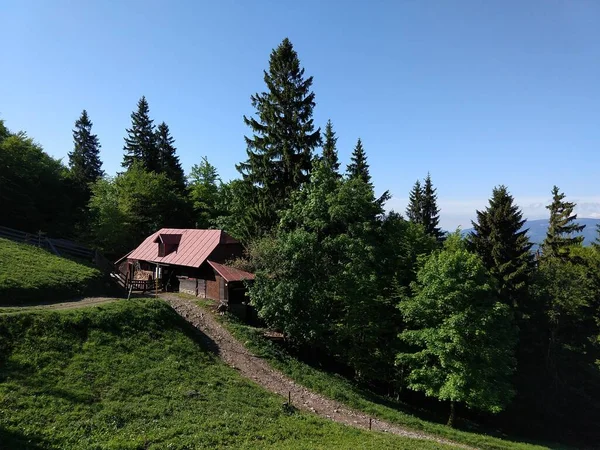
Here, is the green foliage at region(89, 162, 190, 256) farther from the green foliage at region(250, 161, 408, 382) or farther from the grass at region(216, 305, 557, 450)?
the green foliage at region(250, 161, 408, 382)

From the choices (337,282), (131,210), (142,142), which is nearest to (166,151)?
(142,142)

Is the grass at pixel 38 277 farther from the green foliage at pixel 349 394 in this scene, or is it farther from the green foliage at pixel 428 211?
the green foliage at pixel 428 211

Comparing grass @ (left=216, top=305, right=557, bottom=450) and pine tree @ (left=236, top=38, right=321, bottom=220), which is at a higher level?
pine tree @ (left=236, top=38, right=321, bottom=220)

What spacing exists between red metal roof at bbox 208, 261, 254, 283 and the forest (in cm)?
81

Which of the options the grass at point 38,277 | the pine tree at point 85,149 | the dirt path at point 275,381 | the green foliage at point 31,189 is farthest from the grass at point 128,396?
the pine tree at point 85,149

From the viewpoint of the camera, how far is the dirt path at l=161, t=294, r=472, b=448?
19016 mm

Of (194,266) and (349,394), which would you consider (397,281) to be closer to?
(349,394)

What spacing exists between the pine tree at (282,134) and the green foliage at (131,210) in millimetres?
20359

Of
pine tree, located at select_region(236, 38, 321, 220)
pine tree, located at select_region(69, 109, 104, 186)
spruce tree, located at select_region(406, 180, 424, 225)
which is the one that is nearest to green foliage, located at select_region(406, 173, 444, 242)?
spruce tree, located at select_region(406, 180, 424, 225)

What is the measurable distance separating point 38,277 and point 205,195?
1140 inches

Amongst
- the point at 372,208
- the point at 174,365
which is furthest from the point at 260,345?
the point at 372,208

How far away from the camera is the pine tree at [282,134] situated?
32656 millimetres

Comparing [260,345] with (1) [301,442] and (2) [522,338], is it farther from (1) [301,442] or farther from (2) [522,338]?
(2) [522,338]

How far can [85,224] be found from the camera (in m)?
49.7
